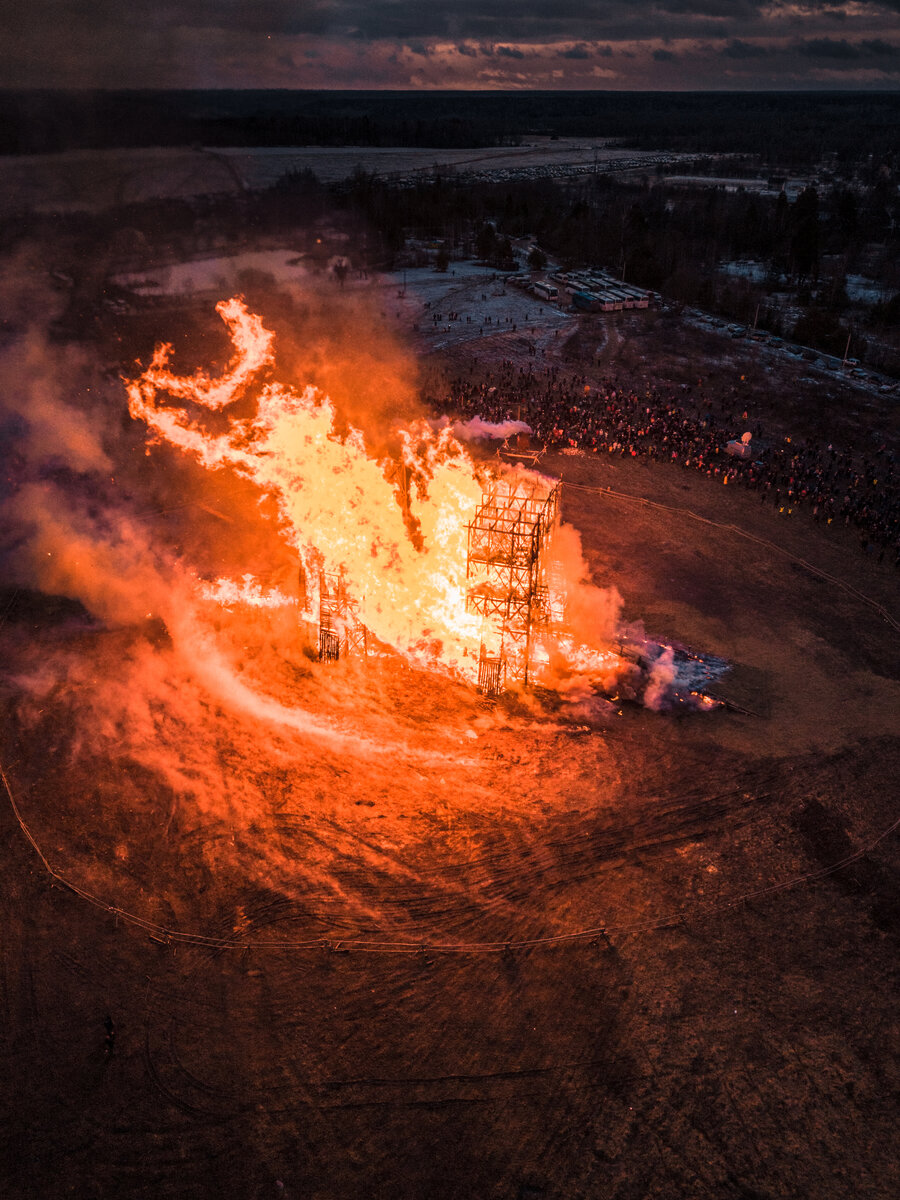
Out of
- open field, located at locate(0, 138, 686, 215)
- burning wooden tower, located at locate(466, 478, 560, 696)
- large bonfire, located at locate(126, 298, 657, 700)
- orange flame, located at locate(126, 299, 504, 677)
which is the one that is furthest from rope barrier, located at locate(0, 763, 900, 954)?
open field, located at locate(0, 138, 686, 215)

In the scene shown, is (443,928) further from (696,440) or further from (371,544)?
(696,440)

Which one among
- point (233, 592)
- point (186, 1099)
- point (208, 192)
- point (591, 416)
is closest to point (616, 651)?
point (233, 592)

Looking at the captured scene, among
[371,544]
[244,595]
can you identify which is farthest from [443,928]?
[244,595]

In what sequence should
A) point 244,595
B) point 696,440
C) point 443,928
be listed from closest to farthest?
point 443,928 → point 244,595 → point 696,440

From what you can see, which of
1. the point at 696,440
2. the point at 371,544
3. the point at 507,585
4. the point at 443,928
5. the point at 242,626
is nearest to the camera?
the point at 443,928

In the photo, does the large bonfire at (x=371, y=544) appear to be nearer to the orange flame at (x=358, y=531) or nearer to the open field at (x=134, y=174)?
the orange flame at (x=358, y=531)

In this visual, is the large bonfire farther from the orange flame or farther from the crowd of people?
the crowd of people

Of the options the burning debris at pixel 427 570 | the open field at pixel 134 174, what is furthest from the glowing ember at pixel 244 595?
the open field at pixel 134 174
